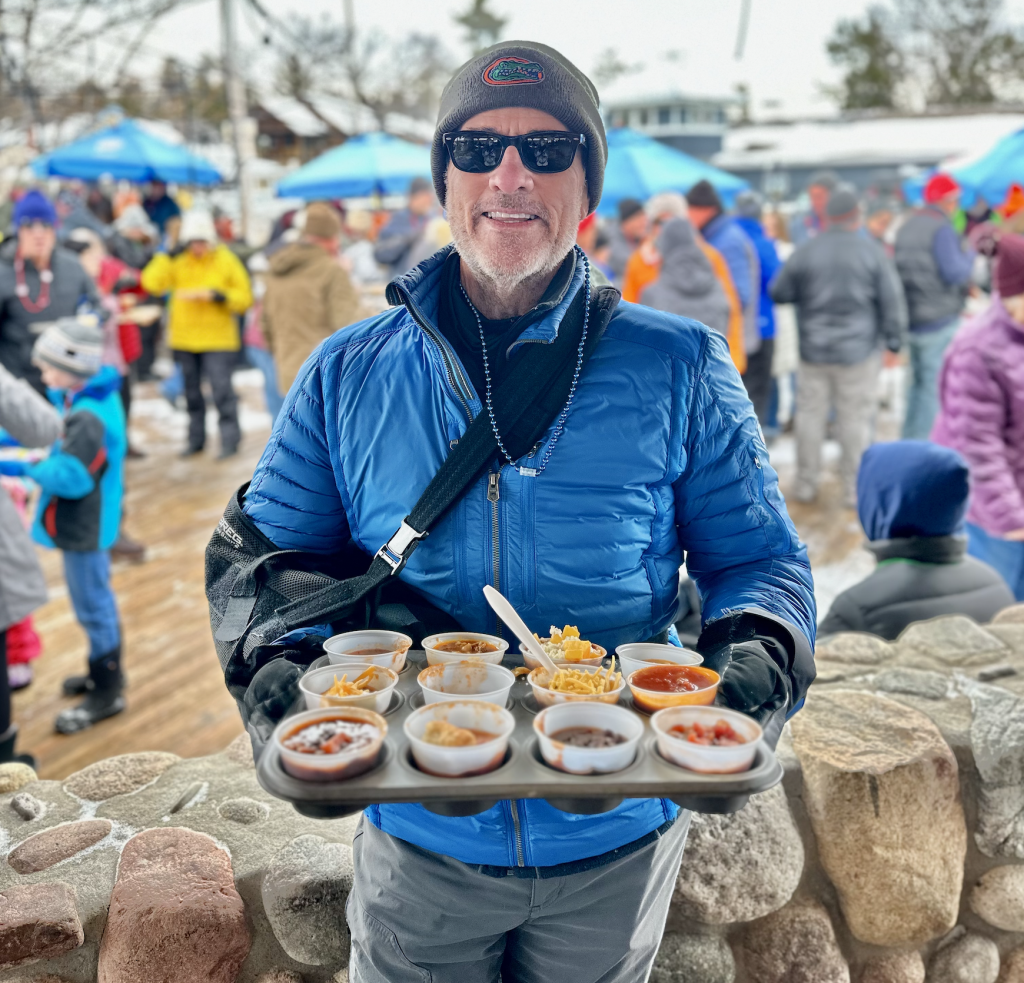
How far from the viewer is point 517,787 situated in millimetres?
1274

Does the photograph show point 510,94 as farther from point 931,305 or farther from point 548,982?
point 931,305

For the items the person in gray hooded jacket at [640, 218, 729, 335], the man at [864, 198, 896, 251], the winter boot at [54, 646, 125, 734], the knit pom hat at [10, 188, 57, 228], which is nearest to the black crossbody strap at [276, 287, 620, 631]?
the winter boot at [54, 646, 125, 734]

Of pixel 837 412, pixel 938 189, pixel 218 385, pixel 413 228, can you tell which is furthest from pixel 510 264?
pixel 413 228

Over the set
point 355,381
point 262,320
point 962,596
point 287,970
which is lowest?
point 287,970

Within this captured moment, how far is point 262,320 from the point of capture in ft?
23.5

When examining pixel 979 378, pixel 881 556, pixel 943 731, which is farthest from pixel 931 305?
pixel 943 731

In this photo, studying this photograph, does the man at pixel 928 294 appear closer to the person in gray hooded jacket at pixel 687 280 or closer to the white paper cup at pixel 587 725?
the person in gray hooded jacket at pixel 687 280

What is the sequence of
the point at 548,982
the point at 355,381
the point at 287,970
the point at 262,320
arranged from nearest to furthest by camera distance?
the point at 548,982
the point at 355,381
the point at 287,970
the point at 262,320

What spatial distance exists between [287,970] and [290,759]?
92cm

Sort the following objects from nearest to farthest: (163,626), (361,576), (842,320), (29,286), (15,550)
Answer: (361,576) → (15,550) → (163,626) → (29,286) → (842,320)

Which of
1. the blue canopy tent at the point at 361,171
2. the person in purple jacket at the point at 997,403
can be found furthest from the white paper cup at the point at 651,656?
the blue canopy tent at the point at 361,171

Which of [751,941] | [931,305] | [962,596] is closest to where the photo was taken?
[751,941]

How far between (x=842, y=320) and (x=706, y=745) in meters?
6.03

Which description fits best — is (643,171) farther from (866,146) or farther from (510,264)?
(866,146)
